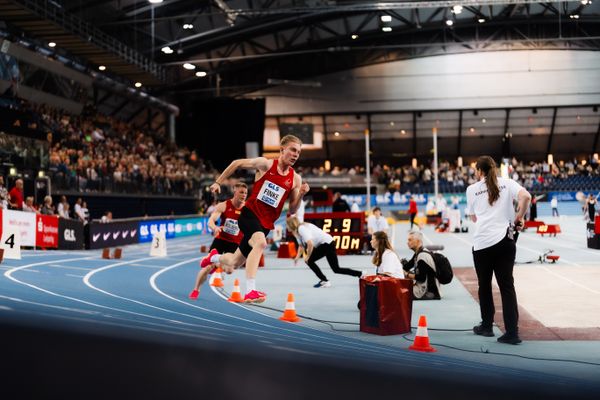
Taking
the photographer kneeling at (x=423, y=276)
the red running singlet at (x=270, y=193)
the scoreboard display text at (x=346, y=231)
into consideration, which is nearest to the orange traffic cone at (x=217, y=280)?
the photographer kneeling at (x=423, y=276)

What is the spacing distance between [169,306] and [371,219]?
13.7m

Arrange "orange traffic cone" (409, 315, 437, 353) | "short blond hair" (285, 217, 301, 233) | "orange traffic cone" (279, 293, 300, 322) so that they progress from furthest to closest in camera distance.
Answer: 1. "short blond hair" (285, 217, 301, 233)
2. "orange traffic cone" (279, 293, 300, 322)
3. "orange traffic cone" (409, 315, 437, 353)

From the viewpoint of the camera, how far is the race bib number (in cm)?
1173

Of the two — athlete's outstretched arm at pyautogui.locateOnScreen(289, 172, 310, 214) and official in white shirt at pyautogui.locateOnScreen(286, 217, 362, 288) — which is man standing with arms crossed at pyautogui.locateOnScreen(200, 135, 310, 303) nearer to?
athlete's outstretched arm at pyautogui.locateOnScreen(289, 172, 310, 214)

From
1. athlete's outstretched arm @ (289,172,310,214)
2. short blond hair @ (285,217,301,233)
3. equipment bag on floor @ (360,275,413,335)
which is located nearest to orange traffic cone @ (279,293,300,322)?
equipment bag on floor @ (360,275,413,335)

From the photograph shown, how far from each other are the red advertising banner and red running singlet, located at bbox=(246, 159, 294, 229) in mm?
13126

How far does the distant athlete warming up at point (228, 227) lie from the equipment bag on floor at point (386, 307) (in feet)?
12.2

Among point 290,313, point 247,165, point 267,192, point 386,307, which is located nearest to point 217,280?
point 290,313

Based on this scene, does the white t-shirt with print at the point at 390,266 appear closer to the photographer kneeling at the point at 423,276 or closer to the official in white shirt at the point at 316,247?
the photographer kneeling at the point at 423,276

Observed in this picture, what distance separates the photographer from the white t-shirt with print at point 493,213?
764cm

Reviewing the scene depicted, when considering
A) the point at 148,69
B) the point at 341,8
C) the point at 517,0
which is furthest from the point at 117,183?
the point at 517,0

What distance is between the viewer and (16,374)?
1.69 m

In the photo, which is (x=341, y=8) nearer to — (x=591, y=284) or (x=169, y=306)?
(x=591, y=284)

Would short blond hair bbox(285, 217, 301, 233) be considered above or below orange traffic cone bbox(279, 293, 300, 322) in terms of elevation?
above
